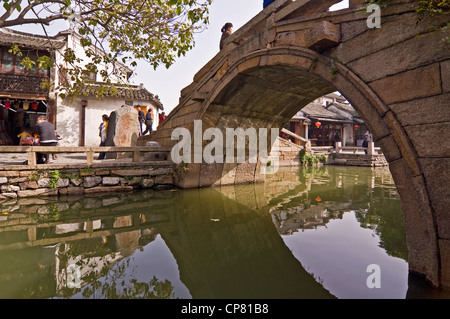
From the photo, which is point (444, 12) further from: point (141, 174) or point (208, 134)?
point (141, 174)

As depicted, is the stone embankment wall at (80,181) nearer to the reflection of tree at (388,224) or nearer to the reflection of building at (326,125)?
the reflection of tree at (388,224)

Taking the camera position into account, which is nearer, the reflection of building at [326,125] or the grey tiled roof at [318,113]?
the reflection of building at [326,125]

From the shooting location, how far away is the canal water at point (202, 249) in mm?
2176

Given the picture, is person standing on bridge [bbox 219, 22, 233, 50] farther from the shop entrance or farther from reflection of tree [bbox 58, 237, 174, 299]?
the shop entrance

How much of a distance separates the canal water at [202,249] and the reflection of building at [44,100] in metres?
9.38

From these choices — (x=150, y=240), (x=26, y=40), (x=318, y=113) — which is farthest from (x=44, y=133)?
(x=318, y=113)

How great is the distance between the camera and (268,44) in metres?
4.09

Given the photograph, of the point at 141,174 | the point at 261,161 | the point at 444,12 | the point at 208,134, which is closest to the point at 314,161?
the point at 261,161

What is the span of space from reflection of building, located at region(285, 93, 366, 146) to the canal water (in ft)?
48.1

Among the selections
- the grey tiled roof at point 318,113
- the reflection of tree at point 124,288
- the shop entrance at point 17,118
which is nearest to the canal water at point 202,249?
the reflection of tree at point 124,288

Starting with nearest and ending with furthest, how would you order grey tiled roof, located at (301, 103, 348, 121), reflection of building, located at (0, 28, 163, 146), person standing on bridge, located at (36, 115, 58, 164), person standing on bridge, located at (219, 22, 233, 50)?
1. person standing on bridge, located at (219, 22, 233, 50)
2. person standing on bridge, located at (36, 115, 58, 164)
3. reflection of building, located at (0, 28, 163, 146)
4. grey tiled roof, located at (301, 103, 348, 121)

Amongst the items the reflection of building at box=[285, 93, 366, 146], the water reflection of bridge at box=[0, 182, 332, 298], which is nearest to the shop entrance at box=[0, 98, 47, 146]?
the water reflection of bridge at box=[0, 182, 332, 298]

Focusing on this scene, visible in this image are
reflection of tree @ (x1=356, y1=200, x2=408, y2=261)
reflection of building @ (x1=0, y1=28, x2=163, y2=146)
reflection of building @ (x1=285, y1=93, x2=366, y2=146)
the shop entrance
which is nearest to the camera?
reflection of tree @ (x1=356, y1=200, x2=408, y2=261)

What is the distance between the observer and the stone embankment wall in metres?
5.32
